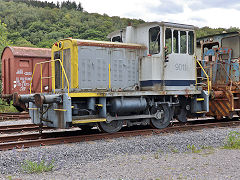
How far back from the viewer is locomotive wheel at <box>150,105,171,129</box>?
8.89 meters

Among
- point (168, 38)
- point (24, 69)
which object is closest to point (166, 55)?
point (168, 38)

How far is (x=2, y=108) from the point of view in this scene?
16.0 metres

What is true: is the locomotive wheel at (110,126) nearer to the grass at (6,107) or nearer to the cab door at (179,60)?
the cab door at (179,60)

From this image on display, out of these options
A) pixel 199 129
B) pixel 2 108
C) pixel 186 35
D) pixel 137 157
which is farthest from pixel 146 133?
pixel 2 108

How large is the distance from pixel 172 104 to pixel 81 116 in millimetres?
3252

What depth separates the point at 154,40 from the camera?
28.6 ft

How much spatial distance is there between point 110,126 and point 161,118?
72.1 inches

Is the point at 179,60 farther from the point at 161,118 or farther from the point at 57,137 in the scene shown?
the point at 57,137

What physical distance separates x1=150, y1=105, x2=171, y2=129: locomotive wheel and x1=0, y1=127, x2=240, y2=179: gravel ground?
1.55 m

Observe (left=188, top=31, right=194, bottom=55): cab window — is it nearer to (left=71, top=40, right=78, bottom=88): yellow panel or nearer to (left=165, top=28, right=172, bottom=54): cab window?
(left=165, top=28, right=172, bottom=54): cab window

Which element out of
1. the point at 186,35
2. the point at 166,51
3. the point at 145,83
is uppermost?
the point at 186,35

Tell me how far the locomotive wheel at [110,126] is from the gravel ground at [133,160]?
0.74 m

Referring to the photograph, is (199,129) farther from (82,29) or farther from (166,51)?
(82,29)

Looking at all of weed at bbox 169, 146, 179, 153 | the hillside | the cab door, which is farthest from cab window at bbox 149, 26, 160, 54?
the hillside
